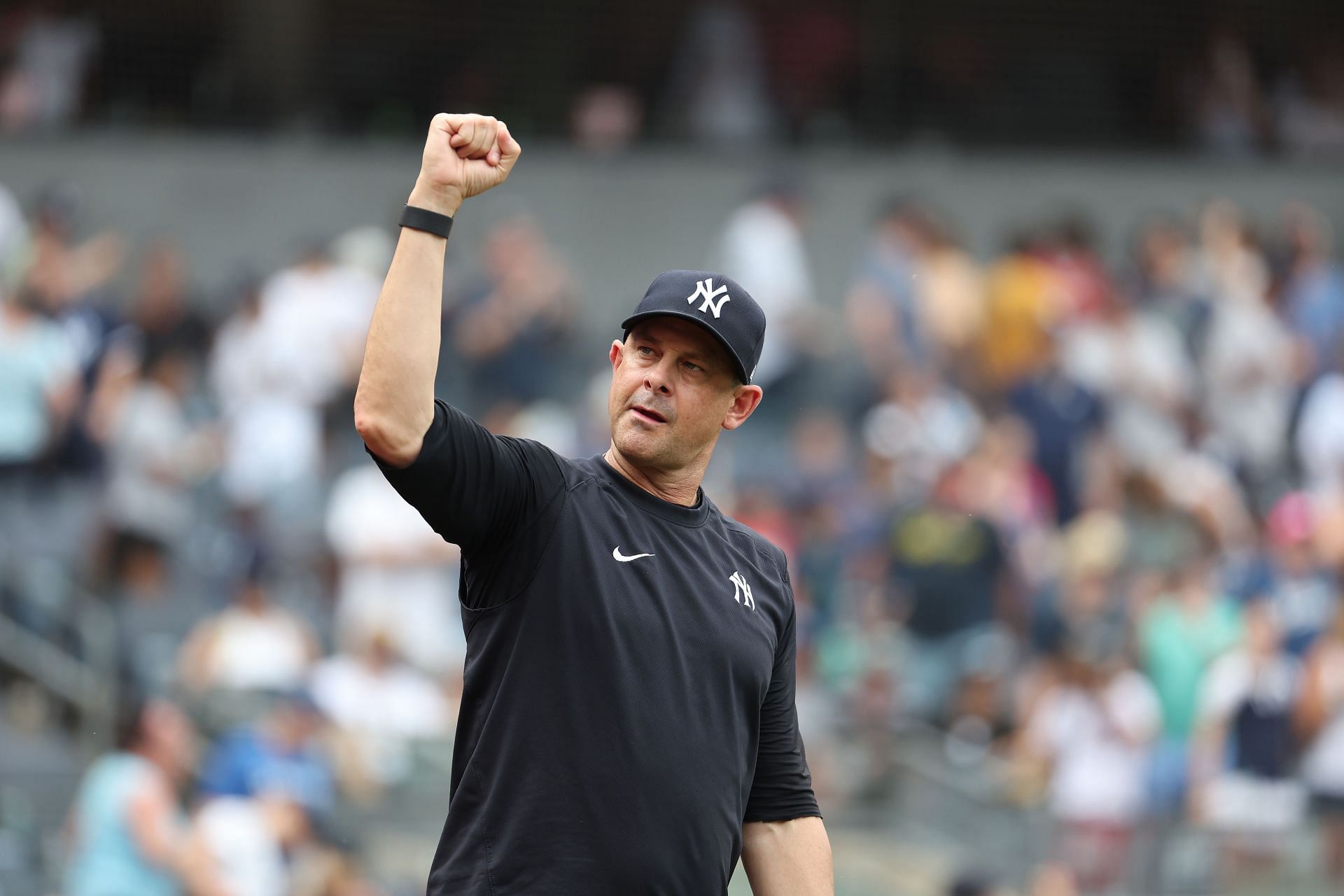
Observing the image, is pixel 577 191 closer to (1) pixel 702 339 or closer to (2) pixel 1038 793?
(2) pixel 1038 793

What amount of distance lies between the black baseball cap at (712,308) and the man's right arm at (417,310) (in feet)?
1.29

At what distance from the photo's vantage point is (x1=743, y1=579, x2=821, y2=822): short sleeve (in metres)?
3.33

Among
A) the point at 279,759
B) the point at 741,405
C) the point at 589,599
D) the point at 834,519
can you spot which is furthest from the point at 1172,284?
the point at 589,599

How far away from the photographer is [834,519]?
10.1 meters

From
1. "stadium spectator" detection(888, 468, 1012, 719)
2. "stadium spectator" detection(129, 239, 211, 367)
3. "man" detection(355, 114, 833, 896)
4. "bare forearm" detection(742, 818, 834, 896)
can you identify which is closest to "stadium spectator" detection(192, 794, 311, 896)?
"stadium spectator" detection(888, 468, 1012, 719)

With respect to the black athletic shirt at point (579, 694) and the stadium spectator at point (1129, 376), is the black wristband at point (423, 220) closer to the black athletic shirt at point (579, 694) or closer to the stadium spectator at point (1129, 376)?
the black athletic shirt at point (579, 694)

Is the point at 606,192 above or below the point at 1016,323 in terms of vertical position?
above

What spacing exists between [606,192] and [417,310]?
11.8 m

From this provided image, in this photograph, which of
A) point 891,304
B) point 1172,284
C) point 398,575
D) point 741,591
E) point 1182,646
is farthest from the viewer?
point 1172,284

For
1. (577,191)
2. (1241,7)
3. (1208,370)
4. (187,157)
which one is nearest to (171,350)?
(187,157)

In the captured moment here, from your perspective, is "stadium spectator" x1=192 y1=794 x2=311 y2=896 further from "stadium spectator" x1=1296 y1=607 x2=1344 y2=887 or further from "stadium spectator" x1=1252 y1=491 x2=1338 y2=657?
"stadium spectator" x1=1252 y1=491 x2=1338 y2=657

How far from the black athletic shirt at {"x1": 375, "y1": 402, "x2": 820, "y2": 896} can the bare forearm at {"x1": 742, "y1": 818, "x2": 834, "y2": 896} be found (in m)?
0.24

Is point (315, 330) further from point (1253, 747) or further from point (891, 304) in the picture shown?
point (1253, 747)

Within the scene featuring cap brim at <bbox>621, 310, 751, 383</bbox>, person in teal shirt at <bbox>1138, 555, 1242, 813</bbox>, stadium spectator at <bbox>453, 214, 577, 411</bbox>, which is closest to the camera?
cap brim at <bbox>621, 310, 751, 383</bbox>
